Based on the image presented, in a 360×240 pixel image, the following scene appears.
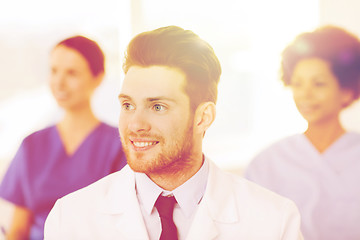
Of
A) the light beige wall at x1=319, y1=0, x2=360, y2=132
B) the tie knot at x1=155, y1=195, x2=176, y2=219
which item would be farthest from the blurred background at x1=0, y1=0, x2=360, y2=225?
the tie knot at x1=155, y1=195, x2=176, y2=219

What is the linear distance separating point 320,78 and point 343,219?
1.50ft

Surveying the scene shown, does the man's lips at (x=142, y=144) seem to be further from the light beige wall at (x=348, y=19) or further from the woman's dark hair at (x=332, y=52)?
the light beige wall at (x=348, y=19)

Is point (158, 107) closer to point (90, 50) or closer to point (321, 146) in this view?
point (90, 50)

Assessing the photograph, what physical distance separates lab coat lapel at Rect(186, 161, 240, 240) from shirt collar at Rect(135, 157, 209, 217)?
2 centimetres

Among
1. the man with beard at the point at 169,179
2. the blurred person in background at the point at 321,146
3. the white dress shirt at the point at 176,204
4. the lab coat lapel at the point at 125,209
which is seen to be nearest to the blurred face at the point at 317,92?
the blurred person in background at the point at 321,146

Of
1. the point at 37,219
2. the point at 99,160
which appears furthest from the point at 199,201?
the point at 37,219

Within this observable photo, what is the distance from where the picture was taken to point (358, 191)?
4.04 ft

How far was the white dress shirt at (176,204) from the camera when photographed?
87 cm

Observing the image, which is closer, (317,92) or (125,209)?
(125,209)

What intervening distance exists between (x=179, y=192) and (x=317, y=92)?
2.00 ft

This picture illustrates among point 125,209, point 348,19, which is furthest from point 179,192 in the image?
point 348,19

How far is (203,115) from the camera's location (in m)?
0.86

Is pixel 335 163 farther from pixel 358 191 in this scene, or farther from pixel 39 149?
pixel 39 149

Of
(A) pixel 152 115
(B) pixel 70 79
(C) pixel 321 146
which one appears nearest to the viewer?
(A) pixel 152 115
